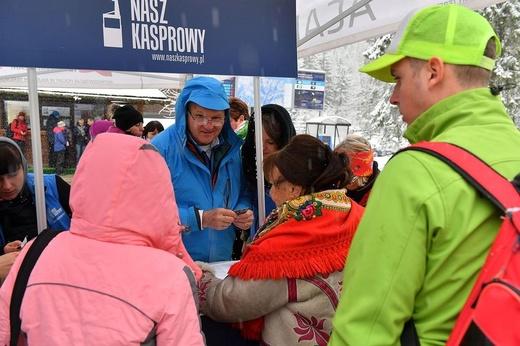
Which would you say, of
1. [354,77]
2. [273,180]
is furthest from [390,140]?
[273,180]

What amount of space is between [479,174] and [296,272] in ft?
2.86

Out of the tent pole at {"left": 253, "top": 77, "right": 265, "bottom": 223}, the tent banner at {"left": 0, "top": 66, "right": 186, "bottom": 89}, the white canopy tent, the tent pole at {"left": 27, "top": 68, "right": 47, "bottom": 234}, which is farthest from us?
the tent banner at {"left": 0, "top": 66, "right": 186, "bottom": 89}

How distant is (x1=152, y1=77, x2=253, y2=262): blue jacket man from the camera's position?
8.52 feet

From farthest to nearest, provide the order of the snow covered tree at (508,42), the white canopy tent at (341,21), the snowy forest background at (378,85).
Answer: the snowy forest background at (378,85) → the snow covered tree at (508,42) → the white canopy tent at (341,21)

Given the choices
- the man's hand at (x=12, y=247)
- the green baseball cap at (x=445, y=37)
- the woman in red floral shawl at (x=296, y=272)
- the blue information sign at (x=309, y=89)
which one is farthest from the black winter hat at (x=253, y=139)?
the blue information sign at (x=309, y=89)

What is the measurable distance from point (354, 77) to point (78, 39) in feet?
152

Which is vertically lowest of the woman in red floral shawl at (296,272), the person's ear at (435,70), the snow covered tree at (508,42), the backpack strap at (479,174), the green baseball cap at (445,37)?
the woman in red floral shawl at (296,272)

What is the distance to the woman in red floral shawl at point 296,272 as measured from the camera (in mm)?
1729

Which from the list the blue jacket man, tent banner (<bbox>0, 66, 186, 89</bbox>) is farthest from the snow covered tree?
the blue jacket man

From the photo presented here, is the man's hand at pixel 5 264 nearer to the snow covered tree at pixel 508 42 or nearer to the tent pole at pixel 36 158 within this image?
the tent pole at pixel 36 158

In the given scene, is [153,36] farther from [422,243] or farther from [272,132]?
[422,243]

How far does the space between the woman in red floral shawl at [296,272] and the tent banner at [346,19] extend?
67.2 inches

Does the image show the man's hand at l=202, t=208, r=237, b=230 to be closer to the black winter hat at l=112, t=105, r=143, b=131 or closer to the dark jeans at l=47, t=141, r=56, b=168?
the black winter hat at l=112, t=105, r=143, b=131

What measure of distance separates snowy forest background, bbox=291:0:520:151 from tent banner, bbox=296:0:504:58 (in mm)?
771
